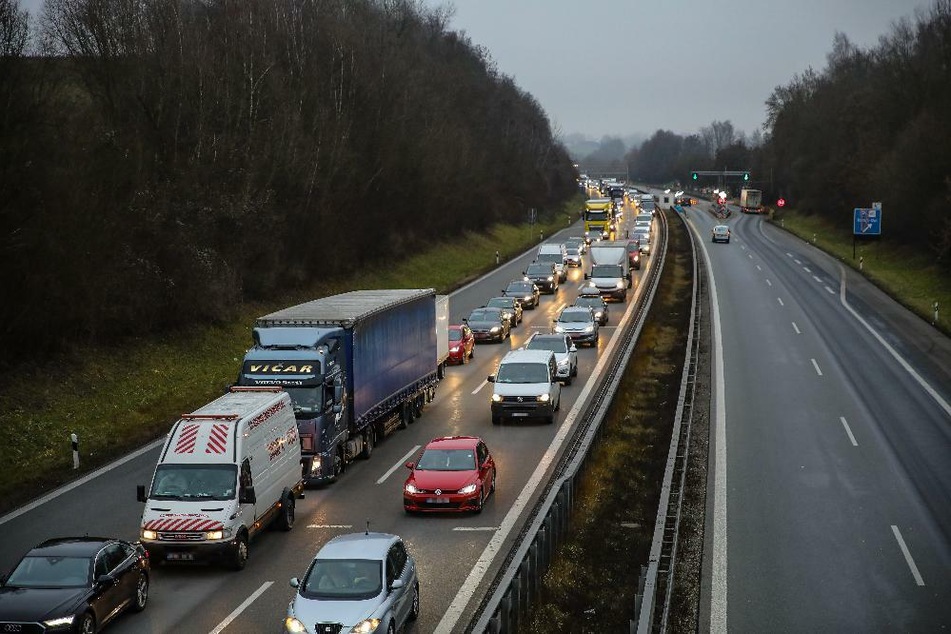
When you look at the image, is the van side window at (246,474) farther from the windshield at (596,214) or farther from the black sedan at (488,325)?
the windshield at (596,214)

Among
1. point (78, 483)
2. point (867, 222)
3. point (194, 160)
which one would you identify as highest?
point (194, 160)

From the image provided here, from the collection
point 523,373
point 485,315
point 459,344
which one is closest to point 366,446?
point 523,373

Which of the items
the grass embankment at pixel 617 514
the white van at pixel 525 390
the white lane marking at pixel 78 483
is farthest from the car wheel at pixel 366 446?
the white lane marking at pixel 78 483

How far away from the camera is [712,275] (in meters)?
72.3

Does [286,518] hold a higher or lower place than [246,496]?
lower

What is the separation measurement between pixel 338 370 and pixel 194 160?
22874 mm

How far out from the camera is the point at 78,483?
26062mm

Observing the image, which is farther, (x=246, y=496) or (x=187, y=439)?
(x=187, y=439)

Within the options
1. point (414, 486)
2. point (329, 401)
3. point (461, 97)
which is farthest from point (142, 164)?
point (461, 97)

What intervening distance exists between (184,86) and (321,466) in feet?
85.5

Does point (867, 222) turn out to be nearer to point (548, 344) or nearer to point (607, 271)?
point (607, 271)

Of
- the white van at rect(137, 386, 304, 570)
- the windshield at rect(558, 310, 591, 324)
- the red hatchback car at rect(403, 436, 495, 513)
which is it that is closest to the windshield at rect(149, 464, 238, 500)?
the white van at rect(137, 386, 304, 570)

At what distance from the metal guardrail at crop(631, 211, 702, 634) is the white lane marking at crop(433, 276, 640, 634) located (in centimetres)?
284

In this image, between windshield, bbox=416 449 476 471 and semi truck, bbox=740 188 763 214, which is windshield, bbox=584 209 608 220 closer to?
semi truck, bbox=740 188 763 214
